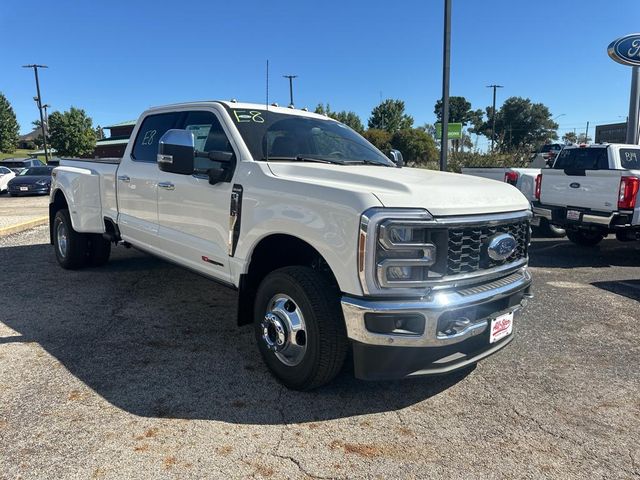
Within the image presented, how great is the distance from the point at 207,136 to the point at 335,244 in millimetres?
1948

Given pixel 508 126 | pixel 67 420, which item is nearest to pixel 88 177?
pixel 67 420

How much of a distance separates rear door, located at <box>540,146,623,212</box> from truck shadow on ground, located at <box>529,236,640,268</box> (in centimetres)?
89

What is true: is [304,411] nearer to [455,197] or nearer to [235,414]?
[235,414]

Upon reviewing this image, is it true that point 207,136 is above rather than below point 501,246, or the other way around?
above

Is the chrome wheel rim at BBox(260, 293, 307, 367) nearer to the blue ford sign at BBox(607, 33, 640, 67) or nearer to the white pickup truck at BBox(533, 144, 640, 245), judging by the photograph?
the white pickup truck at BBox(533, 144, 640, 245)

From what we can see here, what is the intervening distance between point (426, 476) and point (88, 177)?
5139 mm

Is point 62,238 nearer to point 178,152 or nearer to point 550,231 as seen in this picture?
point 178,152

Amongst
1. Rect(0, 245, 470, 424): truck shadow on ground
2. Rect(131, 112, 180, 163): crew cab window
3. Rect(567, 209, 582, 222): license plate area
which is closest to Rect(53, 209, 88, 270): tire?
Rect(0, 245, 470, 424): truck shadow on ground

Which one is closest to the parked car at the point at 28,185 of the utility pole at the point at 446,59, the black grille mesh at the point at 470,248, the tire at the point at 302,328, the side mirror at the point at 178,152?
the utility pole at the point at 446,59

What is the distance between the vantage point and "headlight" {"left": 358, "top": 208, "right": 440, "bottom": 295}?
9.30 feet

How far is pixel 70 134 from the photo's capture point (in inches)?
2217

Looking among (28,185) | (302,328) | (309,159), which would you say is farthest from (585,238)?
(28,185)

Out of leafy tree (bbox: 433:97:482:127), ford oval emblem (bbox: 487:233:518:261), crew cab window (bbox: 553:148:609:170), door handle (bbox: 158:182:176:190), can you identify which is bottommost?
ford oval emblem (bbox: 487:233:518:261)

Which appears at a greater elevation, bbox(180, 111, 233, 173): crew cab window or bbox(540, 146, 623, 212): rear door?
bbox(180, 111, 233, 173): crew cab window
